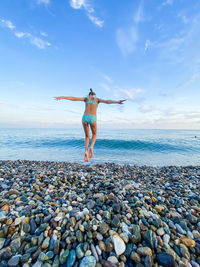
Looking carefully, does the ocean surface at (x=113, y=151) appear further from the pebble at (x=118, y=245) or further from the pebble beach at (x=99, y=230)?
the pebble at (x=118, y=245)

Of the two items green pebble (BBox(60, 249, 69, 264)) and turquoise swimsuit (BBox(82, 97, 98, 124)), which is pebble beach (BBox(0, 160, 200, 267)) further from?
turquoise swimsuit (BBox(82, 97, 98, 124))

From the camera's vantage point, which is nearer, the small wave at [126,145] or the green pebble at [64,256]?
the green pebble at [64,256]

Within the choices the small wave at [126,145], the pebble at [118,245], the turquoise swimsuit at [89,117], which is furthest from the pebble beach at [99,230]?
the small wave at [126,145]

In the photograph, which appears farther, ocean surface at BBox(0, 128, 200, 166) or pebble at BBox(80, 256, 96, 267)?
ocean surface at BBox(0, 128, 200, 166)

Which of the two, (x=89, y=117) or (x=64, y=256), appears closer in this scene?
(x=64, y=256)

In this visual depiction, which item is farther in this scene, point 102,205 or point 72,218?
point 102,205

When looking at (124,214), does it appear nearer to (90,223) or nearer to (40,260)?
(90,223)

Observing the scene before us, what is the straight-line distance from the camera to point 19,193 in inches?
107

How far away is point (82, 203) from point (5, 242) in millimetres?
1266

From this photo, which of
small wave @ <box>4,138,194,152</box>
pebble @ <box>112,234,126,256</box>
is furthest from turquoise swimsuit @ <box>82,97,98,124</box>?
small wave @ <box>4,138,194,152</box>

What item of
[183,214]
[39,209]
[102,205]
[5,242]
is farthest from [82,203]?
[183,214]

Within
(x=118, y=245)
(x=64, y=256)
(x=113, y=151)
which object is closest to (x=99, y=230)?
(x=118, y=245)

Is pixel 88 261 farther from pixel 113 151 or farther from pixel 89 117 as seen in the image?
pixel 113 151

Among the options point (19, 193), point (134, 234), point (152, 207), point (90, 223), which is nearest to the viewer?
point (134, 234)
